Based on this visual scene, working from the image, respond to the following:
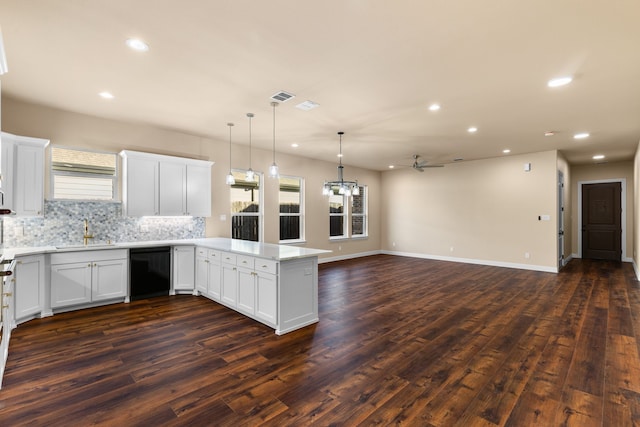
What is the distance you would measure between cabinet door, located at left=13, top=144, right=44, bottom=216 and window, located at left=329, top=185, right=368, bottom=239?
6107mm

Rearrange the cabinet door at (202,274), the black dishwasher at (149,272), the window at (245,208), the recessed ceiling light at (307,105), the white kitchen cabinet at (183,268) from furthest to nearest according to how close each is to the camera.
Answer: the window at (245,208), the white kitchen cabinet at (183,268), the cabinet door at (202,274), the black dishwasher at (149,272), the recessed ceiling light at (307,105)

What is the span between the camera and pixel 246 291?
13.0 feet

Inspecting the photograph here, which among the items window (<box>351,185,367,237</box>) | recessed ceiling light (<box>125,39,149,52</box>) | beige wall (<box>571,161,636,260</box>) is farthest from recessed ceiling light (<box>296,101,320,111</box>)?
beige wall (<box>571,161,636,260</box>)

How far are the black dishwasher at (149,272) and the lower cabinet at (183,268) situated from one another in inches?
3.6

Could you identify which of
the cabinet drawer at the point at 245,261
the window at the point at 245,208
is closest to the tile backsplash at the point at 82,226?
the window at the point at 245,208

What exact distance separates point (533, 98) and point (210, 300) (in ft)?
17.5

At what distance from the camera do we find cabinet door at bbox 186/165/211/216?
5484 mm

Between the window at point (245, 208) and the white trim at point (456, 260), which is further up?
the window at point (245, 208)

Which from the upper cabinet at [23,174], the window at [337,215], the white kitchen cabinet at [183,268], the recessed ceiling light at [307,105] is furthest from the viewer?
the window at [337,215]

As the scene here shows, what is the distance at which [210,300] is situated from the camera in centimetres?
479

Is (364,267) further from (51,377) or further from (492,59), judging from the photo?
(51,377)

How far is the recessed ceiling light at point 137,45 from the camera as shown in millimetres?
2691

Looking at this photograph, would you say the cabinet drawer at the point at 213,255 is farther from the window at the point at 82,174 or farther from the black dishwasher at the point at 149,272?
the window at the point at 82,174

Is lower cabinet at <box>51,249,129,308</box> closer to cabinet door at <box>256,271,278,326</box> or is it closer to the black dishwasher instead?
the black dishwasher
